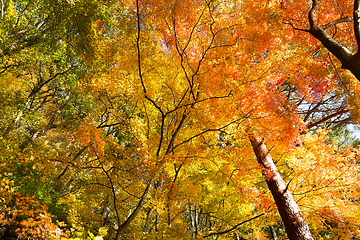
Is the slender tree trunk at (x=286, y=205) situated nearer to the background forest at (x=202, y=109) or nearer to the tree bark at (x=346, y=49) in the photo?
the background forest at (x=202, y=109)

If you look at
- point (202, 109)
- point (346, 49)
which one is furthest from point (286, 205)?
point (346, 49)

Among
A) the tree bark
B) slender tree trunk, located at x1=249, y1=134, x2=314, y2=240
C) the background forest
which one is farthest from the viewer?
the background forest

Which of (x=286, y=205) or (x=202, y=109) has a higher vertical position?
(x=202, y=109)

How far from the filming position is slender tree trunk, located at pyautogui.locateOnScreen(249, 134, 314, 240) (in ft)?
14.5

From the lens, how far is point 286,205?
4762 millimetres

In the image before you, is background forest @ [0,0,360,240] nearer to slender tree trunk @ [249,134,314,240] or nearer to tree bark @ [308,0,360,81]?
slender tree trunk @ [249,134,314,240]

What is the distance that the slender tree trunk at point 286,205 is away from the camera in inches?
174

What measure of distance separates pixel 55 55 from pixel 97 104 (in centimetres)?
256

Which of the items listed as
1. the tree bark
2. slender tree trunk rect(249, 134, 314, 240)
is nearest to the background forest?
slender tree trunk rect(249, 134, 314, 240)

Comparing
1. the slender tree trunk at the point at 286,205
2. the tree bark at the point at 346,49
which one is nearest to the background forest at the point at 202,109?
the slender tree trunk at the point at 286,205

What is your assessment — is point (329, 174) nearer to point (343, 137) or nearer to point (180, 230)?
Result: point (180, 230)

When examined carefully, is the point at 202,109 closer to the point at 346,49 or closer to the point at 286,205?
the point at 346,49

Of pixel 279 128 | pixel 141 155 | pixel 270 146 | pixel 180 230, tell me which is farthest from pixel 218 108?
pixel 180 230

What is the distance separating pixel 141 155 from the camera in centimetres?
477
